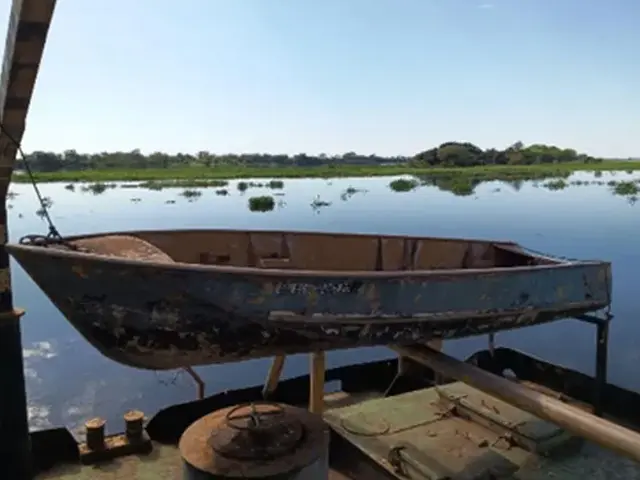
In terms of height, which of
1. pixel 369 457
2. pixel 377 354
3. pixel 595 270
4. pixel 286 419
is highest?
pixel 595 270

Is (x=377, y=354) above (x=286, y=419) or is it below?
below

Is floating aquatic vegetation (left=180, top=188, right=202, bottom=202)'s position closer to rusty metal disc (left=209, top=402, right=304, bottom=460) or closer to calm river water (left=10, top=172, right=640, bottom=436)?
calm river water (left=10, top=172, right=640, bottom=436)

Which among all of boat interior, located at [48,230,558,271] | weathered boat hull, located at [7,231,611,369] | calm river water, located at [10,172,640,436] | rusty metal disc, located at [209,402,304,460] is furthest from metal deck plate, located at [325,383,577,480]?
calm river water, located at [10,172,640,436]

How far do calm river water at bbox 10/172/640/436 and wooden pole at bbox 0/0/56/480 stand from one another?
15.7 feet

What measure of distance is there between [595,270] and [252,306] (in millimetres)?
2977

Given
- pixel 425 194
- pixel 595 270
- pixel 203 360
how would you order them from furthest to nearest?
pixel 425 194, pixel 595 270, pixel 203 360

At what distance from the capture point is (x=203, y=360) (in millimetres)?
3895

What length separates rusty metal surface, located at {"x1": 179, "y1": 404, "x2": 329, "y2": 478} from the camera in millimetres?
3914

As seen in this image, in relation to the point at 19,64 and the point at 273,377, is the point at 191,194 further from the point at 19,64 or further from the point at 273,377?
the point at 19,64

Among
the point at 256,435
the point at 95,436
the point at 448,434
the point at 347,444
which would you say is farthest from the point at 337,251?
the point at 95,436

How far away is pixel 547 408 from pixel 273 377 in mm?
3580

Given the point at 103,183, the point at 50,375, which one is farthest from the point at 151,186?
the point at 50,375

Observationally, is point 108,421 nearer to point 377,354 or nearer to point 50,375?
point 50,375

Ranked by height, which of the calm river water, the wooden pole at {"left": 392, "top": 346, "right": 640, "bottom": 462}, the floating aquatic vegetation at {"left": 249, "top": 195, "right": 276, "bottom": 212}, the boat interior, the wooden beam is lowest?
the calm river water
